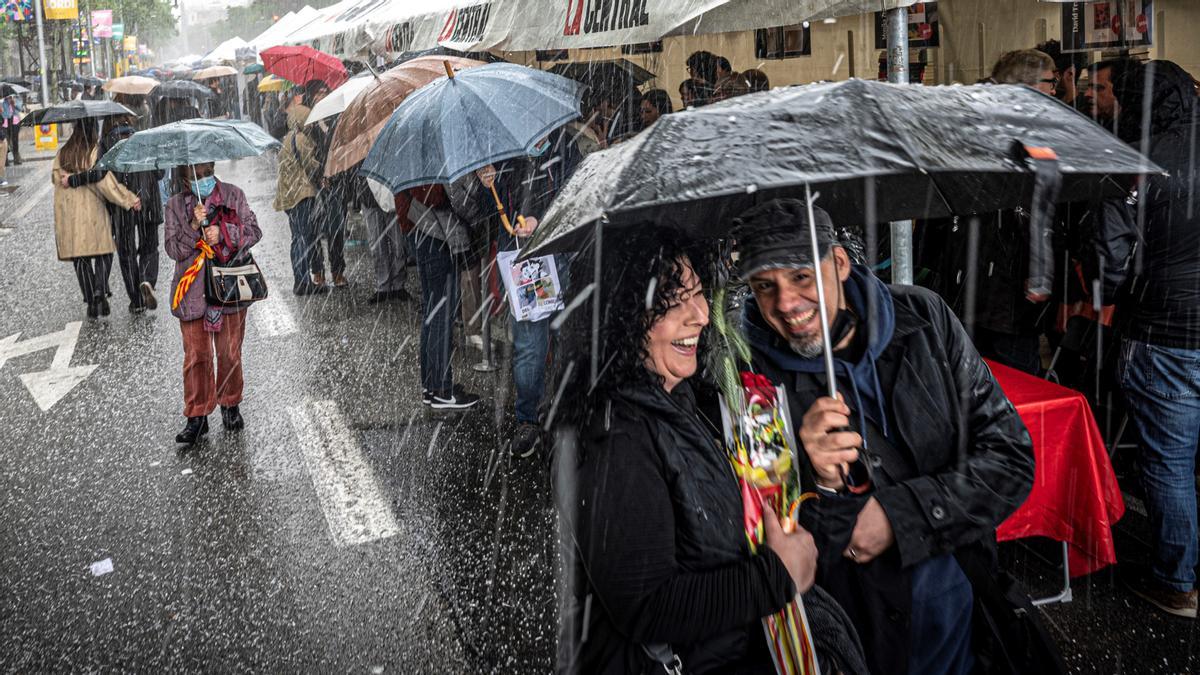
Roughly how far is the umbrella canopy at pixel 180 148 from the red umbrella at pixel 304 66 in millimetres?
5530

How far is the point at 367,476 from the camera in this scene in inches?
234

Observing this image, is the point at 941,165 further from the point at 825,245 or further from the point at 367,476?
the point at 367,476

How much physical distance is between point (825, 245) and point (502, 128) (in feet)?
11.2

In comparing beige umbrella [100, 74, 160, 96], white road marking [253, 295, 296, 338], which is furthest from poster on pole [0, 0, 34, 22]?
white road marking [253, 295, 296, 338]

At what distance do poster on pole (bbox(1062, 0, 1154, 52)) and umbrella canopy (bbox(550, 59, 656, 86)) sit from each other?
4401mm

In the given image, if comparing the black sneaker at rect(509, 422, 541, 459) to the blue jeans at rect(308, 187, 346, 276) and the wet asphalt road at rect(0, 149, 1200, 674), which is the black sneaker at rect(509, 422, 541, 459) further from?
the blue jeans at rect(308, 187, 346, 276)

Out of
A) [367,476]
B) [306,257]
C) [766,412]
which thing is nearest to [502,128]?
[367,476]

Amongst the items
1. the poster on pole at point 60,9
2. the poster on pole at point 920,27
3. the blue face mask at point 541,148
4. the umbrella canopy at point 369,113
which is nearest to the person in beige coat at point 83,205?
the umbrella canopy at point 369,113

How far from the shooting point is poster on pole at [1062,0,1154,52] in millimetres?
6355

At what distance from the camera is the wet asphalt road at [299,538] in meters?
4.09

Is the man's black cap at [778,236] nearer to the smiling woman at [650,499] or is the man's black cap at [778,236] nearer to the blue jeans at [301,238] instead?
the smiling woman at [650,499]

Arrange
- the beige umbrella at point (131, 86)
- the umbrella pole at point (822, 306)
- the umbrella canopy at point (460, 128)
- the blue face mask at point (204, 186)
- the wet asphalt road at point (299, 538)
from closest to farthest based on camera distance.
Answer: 1. the umbrella pole at point (822, 306)
2. the wet asphalt road at point (299, 538)
3. the umbrella canopy at point (460, 128)
4. the blue face mask at point (204, 186)
5. the beige umbrella at point (131, 86)

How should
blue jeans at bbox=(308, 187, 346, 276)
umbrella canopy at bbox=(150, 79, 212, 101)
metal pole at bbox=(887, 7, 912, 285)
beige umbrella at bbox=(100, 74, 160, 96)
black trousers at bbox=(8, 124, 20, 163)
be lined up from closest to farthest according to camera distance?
metal pole at bbox=(887, 7, 912, 285)
blue jeans at bbox=(308, 187, 346, 276)
beige umbrella at bbox=(100, 74, 160, 96)
umbrella canopy at bbox=(150, 79, 212, 101)
black trousers at bbox=(8, 124, 20, 163)

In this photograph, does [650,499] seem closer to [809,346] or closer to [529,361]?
[809,346]
